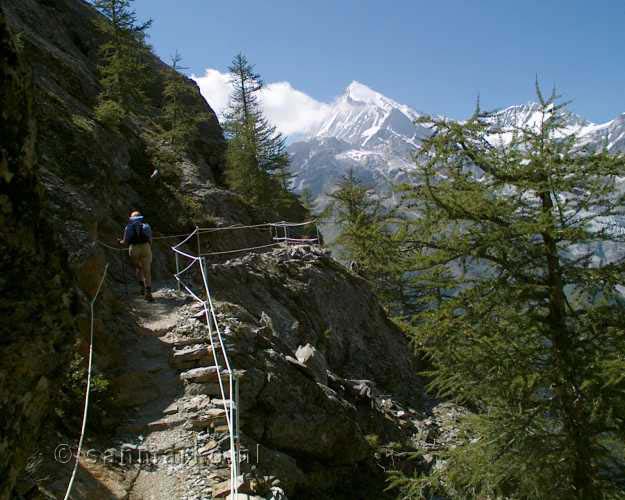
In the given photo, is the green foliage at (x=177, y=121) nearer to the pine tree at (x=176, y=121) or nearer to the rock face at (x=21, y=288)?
the pine tree at (x=176, y=121)

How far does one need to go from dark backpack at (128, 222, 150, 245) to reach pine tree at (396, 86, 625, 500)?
6841mm

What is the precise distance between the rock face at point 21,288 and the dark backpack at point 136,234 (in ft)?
24.8

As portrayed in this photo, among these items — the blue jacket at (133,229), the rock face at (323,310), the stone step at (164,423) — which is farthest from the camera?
the rock face at (323,310)

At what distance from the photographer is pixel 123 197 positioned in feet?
54.1

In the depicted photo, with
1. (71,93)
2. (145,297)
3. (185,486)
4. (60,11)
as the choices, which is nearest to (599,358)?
(185,486)

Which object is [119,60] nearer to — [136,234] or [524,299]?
[136,234]

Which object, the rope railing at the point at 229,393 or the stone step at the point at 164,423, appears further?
the stone step at the point at 164,423

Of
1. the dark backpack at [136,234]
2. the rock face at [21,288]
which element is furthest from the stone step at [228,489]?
the dark backpack at [136,234]

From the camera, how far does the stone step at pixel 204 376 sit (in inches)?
306

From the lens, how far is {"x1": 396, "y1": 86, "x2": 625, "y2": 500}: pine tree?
20.4 feet

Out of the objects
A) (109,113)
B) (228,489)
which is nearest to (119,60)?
(109,113)

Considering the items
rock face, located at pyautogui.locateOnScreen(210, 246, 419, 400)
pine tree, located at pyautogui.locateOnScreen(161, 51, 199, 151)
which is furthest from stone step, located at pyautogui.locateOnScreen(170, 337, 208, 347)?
pine tree, located at pyautogui.locateOnScreen(161, 51, 199, 151)

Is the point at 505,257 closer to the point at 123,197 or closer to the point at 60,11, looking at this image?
the point at 123,197

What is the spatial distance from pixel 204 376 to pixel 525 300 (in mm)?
5221
